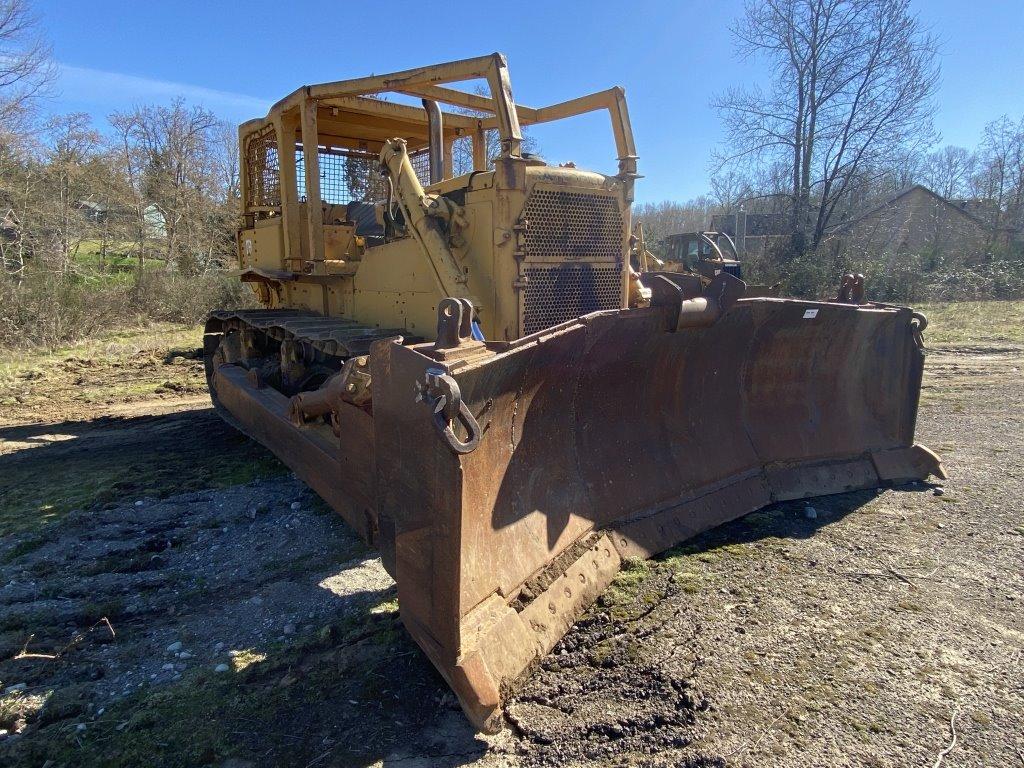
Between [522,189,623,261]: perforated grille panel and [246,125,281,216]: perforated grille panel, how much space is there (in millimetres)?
3230

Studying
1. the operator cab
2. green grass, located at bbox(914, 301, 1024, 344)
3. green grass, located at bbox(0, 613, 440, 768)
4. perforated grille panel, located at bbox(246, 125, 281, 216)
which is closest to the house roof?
green grass, located at bbox(914, 301, 1024, 344)

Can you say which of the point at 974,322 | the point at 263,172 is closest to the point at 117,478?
the point at 263,172

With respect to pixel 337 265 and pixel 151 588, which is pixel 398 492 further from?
pixel 337 265

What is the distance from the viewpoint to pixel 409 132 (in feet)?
20.5

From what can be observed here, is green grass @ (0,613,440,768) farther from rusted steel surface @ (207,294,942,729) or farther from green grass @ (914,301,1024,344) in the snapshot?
green grass @ (914,301,1024,344)

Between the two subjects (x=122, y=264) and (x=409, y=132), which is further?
(x=122, y=264)

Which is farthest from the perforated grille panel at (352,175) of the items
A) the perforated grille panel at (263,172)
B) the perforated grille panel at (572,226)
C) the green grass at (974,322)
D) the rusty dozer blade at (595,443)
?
the green grass at (974,322)

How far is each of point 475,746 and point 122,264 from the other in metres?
18.9

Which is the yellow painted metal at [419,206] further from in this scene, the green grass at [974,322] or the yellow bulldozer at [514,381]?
the green grass at [974,322]

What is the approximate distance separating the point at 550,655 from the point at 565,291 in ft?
7.02

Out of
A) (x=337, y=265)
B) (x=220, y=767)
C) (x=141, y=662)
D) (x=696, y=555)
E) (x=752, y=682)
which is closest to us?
(x=220, y=767)

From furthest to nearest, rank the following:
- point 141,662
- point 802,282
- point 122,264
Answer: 1. point 802,282
2. point 122,264
3. point 141,662

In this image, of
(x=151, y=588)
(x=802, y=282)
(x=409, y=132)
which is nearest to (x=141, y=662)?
(x=151, y=588)

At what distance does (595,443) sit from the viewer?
350 centimetres
